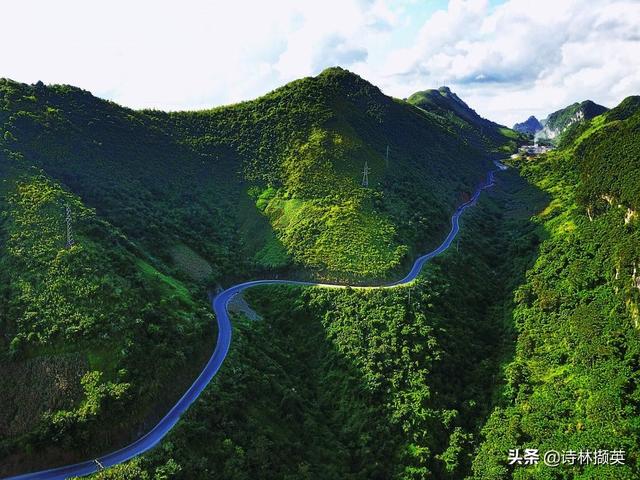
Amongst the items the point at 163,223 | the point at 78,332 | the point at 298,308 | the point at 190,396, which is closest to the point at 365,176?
the point at 298,308

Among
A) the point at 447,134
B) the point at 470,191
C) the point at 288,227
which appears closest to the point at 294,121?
the point at 288,227

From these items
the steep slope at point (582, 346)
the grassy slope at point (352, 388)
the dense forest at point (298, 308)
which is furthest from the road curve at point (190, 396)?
the steep slope at point (582, 346)

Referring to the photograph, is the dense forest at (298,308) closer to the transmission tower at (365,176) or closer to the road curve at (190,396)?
the road curve at (190,396)

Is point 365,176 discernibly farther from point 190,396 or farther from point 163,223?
point 190,396

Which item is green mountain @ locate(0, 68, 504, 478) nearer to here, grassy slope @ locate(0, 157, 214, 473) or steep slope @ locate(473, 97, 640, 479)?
grassy slope @ locate(0, 157, 214, 473)

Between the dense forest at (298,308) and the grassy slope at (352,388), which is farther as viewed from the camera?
the grassy slope at (352,388)

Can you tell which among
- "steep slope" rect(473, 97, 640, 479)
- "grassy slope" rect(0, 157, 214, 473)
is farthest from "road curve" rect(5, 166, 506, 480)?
"steep slope" rect(473, 97, 640, 479)
